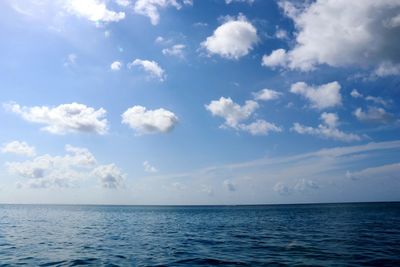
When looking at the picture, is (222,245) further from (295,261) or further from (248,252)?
(295,261)

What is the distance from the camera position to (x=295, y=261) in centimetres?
2611

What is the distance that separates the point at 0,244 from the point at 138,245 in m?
16.2

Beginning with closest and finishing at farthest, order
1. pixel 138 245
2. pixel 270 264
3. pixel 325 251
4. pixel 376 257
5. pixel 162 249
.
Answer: pixel 270 264
pixel 376 257
pixel 325 251
pixel 162 249
pixel 138 245

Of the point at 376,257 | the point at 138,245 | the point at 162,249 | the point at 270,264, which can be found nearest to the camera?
the point at 270,264

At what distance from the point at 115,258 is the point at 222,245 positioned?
1270 cm

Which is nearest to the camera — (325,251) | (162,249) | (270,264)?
(270,264)

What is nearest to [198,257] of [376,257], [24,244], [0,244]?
[376,257]

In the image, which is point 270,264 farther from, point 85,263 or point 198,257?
point 85,263

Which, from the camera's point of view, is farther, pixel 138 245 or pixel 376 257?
pixel 138 245

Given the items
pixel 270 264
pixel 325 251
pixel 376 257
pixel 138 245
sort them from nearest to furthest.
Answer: pixel 270 264 → pixel 376 257 → pixel 325 251 → pixel 138 245

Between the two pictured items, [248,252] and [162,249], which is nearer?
[248,252]

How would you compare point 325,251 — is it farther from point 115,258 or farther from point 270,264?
point 115,258

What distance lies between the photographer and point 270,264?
82.8 feet

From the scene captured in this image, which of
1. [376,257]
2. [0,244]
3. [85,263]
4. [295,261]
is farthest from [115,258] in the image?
[376,257]
